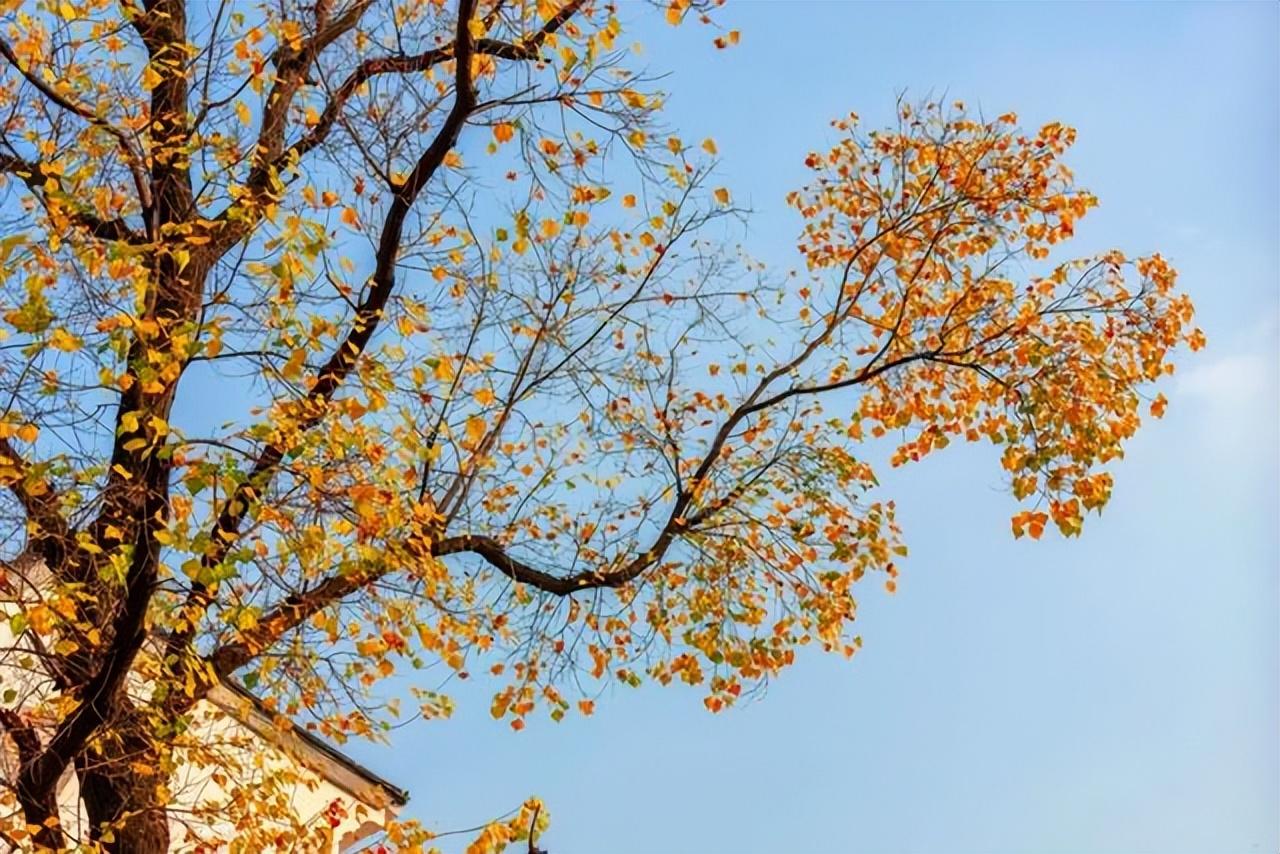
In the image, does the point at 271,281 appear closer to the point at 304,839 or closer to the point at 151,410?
the point at 151,410

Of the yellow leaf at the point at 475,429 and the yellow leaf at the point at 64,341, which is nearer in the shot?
the yellow leaf at the point at 64,341

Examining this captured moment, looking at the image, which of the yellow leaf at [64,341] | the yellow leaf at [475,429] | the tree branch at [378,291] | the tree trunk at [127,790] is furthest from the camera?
the yellow leaf at [475,429]

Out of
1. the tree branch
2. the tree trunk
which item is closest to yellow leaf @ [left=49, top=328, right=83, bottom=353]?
the tree branch

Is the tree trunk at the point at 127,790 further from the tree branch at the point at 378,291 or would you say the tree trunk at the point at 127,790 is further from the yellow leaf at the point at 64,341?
the yellow leaf at the point at 64,341

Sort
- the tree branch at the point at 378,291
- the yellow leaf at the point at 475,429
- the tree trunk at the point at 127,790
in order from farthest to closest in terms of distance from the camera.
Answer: the yellow leaf at the point at 475,429, the tree trunk at the point at 127,790, the tree branch at the point at 378,291

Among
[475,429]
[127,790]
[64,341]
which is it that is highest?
[475,429]

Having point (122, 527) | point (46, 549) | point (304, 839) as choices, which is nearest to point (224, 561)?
point (122, 527)

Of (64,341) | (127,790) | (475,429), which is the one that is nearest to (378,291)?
(475,429)

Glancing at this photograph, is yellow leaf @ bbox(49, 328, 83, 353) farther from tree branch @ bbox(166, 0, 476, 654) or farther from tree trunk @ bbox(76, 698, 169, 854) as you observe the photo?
tree trunk @ bbox(76, 698, 169, 854)

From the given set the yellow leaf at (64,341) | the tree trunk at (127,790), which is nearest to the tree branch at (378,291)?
the tree trunk at (127,790)

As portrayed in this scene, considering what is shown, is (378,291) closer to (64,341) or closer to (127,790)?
(64,341)

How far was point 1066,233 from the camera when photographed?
354 inches

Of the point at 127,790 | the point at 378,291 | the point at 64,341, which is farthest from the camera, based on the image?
the point at 378,291

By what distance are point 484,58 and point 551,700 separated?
4.56m
